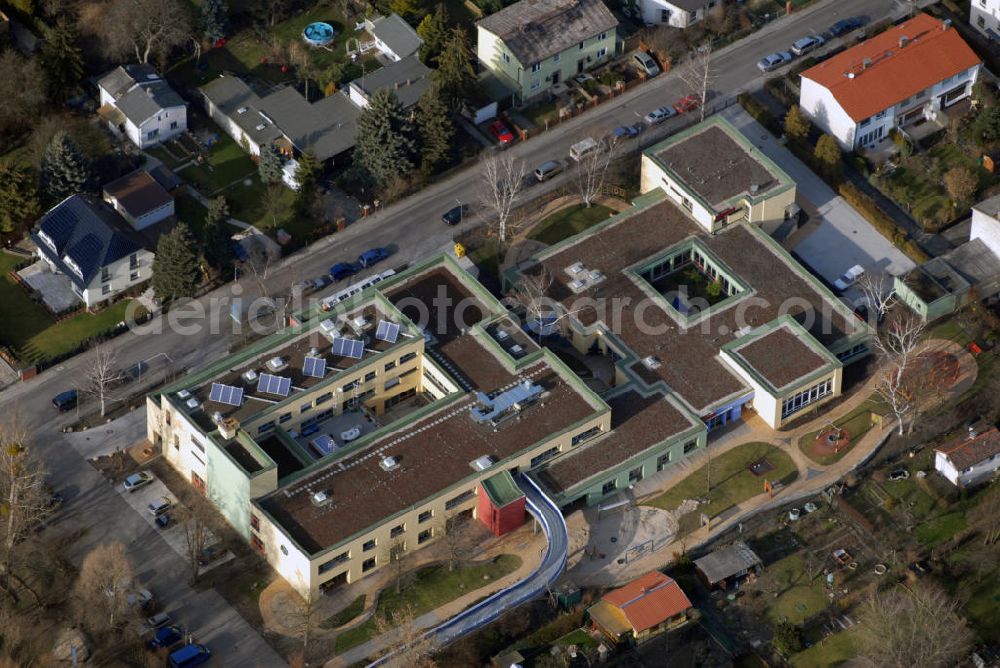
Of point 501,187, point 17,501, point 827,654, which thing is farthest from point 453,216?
point 827,654

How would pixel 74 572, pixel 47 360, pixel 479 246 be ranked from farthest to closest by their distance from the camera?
1. pixel 479 246
2. pixel 47 360
3. pixel 74 572

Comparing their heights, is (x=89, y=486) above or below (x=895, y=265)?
below

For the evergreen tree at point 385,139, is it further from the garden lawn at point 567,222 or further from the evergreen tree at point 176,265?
the evergreen tree at point 176,265

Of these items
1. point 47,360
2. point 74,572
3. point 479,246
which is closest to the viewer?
point 74,572

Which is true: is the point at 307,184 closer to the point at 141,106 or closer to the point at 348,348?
the point at 141,106

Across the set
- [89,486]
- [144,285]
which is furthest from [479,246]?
Result: [89,486]

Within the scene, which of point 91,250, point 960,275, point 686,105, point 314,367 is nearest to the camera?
point 314,367

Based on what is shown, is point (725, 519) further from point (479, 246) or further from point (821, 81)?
point (821, 81)
